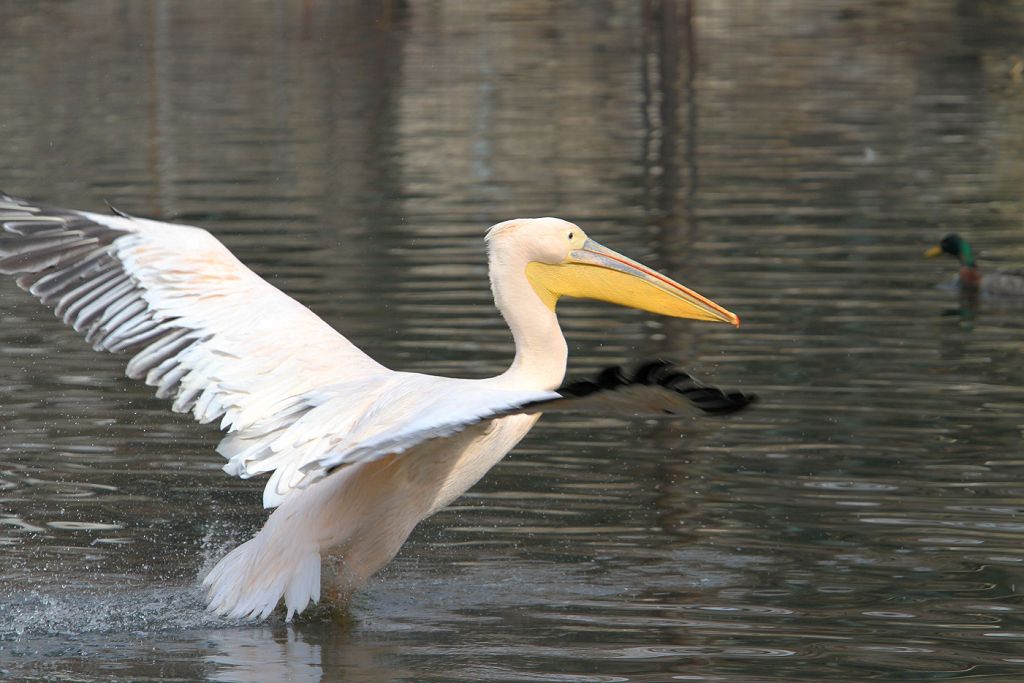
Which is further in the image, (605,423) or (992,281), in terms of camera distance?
(992,281)

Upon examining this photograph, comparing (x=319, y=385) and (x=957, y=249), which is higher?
(x=319, y=385)

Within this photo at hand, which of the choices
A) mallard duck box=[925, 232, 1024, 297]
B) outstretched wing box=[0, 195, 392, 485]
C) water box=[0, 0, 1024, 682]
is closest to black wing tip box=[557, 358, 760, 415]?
water box=[0, 0, 1024, 682]

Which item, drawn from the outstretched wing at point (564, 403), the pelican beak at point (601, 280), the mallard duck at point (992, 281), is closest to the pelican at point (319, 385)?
the pelican beak at point (601, 280)

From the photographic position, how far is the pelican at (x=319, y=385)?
16.1ft

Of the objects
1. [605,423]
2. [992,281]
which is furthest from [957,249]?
[605,423]

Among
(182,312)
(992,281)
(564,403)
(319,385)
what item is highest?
(564,403)

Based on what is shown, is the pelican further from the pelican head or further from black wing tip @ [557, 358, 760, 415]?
black wing tip @ [557, 358, 760, 415]

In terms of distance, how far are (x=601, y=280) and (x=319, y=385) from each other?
35.0 inches

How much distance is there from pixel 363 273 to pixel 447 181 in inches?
191

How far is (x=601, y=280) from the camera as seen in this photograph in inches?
203

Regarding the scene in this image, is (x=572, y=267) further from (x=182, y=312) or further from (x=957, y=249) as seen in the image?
(x=957, y=249)

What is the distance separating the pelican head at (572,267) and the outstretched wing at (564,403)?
2.32 feet

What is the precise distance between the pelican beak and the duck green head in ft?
19.7

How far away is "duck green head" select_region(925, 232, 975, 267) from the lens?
10758 mm
